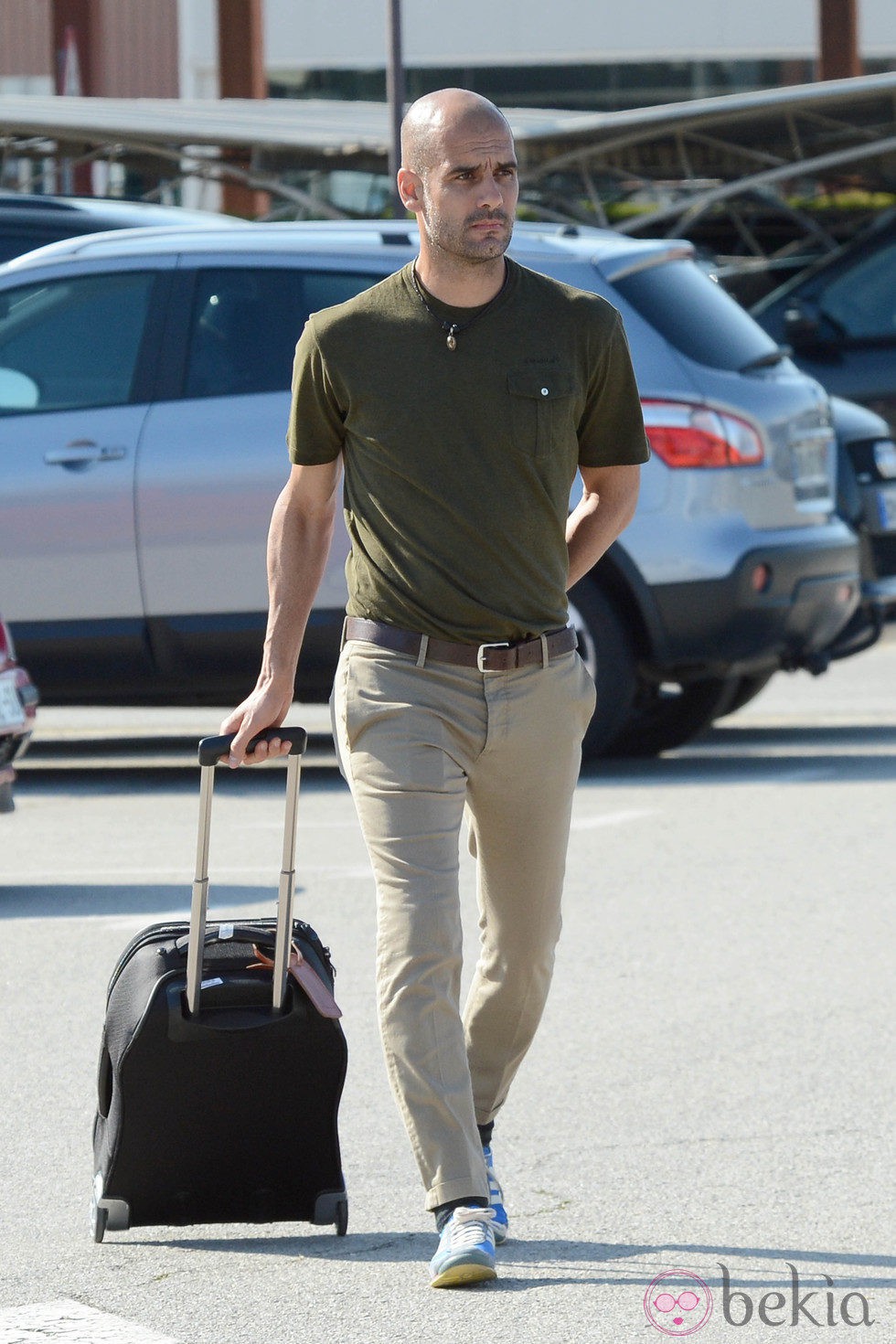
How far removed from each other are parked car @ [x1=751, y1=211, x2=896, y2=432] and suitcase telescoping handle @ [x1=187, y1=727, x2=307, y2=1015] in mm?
10486

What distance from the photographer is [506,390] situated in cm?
392

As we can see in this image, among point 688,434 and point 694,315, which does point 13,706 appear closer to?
point 688,434

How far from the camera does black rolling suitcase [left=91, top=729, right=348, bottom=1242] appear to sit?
156 inches

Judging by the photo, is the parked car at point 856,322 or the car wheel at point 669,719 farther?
the parked car at point 856,322

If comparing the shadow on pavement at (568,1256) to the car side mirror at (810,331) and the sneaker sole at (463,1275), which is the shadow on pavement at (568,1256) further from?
the car side mirror at (810,331)

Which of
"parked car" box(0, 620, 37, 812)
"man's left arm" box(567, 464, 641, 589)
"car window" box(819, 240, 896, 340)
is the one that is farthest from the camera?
"car window" box(819, 240, 896, 340)

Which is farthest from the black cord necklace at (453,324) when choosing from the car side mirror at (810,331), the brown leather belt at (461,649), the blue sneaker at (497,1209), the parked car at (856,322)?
the parked car at (856,322)

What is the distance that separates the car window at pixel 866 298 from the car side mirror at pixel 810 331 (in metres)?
0.07

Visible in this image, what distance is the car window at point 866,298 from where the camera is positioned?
14.1 m

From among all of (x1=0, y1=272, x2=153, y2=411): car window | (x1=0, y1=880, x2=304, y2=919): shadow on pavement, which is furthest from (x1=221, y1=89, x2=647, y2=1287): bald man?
(x1=0, y1=272, x2=153, y2=411): car window

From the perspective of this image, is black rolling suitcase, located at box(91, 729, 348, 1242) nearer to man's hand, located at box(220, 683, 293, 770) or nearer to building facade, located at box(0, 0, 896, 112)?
man's hand, located at box(220, 683, 293, 770)

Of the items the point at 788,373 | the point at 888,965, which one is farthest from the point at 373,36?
the point at 888,965

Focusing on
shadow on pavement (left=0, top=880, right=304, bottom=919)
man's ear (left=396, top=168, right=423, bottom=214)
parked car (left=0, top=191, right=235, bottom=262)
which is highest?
man's ear (left=396, top=168, right=423, bottom=214)

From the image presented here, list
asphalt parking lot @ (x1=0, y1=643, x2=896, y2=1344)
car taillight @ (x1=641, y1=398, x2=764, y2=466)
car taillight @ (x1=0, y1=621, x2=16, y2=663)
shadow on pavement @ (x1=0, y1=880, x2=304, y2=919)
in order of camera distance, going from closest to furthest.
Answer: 1. asphalt parking lot @ (x1=0, y1=643, x2=896, y2=1344)
2. shadow on pavement @ (x1=0, y1=880, x2=304, y2=919)
3. car taillight @ (x1=0, y1=621, x2=16, y2=663)
4. car taillight @ (x1=641, y1=398, x2=764, y2=466)
